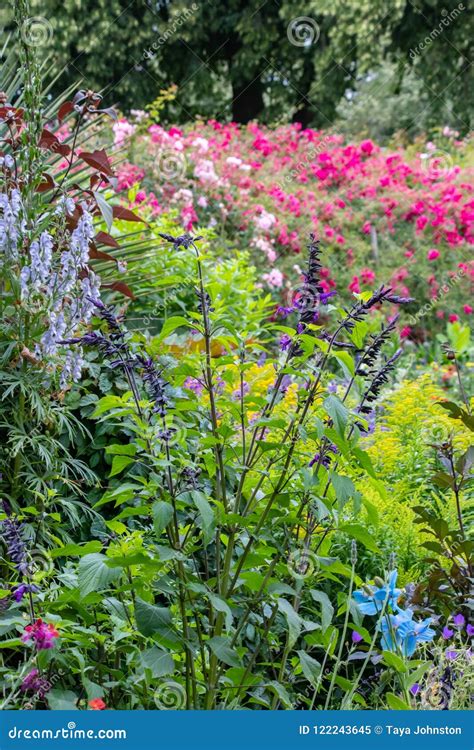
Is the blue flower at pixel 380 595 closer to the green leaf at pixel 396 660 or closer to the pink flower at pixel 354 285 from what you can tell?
the green leaf at pixel 396 660

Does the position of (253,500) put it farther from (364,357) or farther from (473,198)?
(473,198)

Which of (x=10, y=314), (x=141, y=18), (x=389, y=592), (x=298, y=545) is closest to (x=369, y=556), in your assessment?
(x=298, y=545)

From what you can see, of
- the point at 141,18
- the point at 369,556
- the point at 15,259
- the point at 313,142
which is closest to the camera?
the point at 15,259

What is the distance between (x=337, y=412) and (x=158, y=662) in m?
0.63

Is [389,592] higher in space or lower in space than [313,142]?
lower

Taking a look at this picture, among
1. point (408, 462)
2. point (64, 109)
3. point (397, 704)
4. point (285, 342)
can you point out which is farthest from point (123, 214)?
point (397, 704)

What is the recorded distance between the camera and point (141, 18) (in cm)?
1518

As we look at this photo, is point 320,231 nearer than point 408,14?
Yes

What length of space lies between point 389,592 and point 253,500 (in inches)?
14.7

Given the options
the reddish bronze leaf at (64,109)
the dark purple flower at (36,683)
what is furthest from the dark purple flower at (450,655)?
the reddish bronze leaf at (64,109)

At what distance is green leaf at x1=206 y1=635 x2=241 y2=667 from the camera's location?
79.8 inches

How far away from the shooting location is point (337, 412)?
1.93 m

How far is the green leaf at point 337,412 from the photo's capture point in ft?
6.32

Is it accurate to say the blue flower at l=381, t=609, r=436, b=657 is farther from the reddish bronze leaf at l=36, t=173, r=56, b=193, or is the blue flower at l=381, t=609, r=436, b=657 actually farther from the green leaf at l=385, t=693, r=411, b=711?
the reddish bronze leaf at l=36, t=173, r=56, b=193
